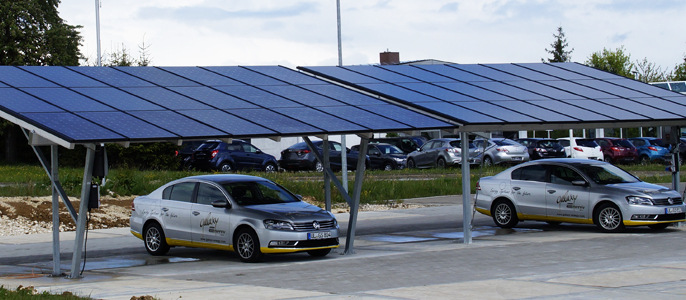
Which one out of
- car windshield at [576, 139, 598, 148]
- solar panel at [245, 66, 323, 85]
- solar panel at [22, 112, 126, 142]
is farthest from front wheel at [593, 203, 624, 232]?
car windshield at [576, 139, 598, 148]

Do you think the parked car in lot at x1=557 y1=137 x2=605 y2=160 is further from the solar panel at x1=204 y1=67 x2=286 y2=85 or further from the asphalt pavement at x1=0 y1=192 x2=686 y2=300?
the solar panel at x1=204 y1=67 x2=286 y2=85

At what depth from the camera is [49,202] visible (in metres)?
23.2

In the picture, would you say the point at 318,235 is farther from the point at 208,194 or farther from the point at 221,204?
the point at 208,194

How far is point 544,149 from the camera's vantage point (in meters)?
46.3

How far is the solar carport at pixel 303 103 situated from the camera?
46.0 ft

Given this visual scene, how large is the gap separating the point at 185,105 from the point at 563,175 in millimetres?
8544

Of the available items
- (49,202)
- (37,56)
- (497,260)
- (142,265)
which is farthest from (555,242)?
(37,56)

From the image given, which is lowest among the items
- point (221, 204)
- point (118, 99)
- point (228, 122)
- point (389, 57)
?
point (221, 204)

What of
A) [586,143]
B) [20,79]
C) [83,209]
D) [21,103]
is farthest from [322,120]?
[586,143]

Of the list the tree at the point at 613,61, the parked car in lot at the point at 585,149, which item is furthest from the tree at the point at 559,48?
the parked car in lot at the point at 585,149

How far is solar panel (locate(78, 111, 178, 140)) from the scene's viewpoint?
1365cm

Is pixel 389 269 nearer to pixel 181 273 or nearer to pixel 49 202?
pixel 181 273

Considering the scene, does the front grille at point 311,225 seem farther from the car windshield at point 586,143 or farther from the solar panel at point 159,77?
the car windshield at point 586,143

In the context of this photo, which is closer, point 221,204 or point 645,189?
point 221,204
